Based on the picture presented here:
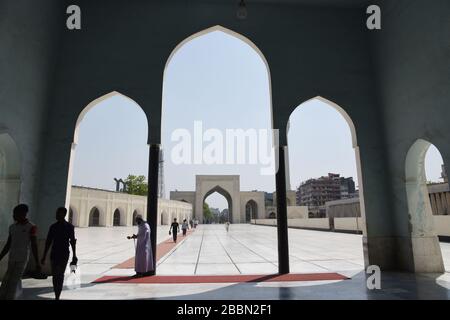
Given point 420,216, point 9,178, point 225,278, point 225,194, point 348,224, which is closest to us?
point 9,178

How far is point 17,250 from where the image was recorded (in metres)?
3.62

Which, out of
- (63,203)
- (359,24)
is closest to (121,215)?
(63,203)

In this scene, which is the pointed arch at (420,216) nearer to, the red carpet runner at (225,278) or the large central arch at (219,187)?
the red carpet runner at (225,278)

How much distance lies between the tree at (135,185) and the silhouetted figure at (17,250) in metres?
53.0

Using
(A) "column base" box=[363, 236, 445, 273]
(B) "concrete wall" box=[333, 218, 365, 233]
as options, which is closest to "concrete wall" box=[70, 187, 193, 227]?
(B) "concrete wall" box=[333, 218, 365, 233]

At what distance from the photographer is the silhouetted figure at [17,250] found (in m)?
3.56

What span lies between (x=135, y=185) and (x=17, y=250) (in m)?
54.4

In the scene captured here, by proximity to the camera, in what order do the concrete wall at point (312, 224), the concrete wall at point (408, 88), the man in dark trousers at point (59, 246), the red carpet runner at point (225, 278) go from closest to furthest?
the man in dark trousers at point (59, 246) < the concrete wall at point (408, 88) < the red carpet runner at point (225, 278) < the concrete wall at point (312, 224)

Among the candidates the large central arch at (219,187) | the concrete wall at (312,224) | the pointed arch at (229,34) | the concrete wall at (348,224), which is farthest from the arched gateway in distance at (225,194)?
the pointed arch at (229,34)

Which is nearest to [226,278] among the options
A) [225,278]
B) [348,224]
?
[225,278]

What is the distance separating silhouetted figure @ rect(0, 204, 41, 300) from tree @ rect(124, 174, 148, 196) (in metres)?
53.0
